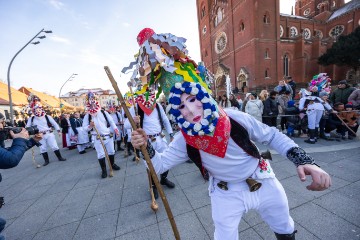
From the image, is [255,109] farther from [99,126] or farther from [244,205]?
[244,205]

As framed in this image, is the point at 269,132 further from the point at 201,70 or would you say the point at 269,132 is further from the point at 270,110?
the point at 270,110

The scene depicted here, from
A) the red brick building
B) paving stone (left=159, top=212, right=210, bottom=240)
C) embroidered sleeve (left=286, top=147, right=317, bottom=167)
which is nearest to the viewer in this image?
embroidered sleeve (left=286, top=147, right=317, bottom=167)

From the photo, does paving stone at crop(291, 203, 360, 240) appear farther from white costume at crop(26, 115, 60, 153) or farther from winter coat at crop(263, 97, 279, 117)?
white costume at crop(26, 115, 60, 153)

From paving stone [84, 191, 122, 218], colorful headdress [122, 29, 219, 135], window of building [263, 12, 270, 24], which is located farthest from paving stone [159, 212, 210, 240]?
window of building [263, 12, 270, 24]

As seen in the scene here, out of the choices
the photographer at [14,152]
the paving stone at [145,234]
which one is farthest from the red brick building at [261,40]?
the photographer at [14,152]

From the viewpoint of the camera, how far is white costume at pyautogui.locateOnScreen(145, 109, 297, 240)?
5.24 ft

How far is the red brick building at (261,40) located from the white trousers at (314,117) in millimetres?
21139

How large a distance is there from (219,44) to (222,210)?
36165mm

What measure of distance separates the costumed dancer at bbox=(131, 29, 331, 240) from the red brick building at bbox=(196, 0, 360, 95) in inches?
1059

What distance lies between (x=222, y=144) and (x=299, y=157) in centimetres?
65

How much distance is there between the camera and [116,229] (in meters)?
2.91

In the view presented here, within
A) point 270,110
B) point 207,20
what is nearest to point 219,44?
point 207,20

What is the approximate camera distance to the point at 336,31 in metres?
36.4

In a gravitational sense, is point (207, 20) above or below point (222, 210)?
above
